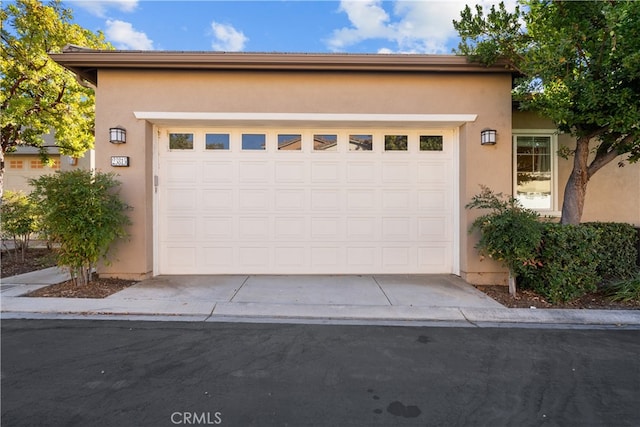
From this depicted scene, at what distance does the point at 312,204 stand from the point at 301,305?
2346 mm

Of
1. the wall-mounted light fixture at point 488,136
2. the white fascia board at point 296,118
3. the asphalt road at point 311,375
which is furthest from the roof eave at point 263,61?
the asphalt road at point 311,375

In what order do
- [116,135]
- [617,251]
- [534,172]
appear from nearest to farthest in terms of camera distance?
[617,251], [116,135], [534,172]

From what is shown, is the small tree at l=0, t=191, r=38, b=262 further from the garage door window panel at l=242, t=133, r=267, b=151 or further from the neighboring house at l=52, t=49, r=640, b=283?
the garage door window panel at l=242, t=133, r=267, b=151

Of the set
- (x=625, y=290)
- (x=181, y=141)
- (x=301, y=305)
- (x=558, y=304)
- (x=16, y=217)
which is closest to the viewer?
(x=301, y=305)

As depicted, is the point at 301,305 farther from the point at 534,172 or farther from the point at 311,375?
the point at 534,172

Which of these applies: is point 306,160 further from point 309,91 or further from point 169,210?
point 169,210

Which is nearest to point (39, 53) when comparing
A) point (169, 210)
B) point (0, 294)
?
point (169, 210)

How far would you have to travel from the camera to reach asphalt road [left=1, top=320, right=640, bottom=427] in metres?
2.39

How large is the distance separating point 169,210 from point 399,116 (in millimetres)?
4758

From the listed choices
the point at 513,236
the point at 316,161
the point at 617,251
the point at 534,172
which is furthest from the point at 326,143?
the point at 617,251

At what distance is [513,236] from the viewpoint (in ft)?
16.0

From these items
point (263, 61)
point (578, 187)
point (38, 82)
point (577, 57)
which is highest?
point (38, 82)

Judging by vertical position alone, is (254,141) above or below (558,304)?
above

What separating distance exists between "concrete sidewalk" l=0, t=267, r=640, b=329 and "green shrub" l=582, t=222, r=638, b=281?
1.12 metres
